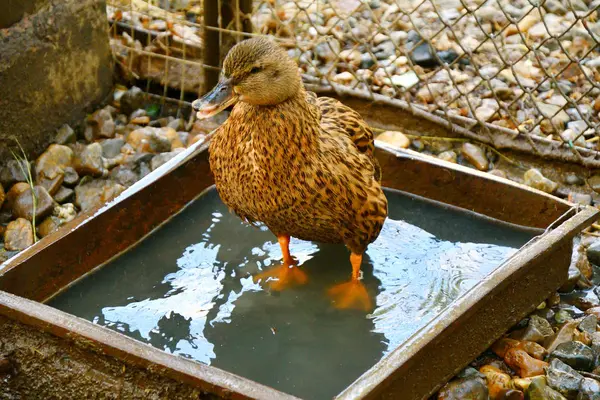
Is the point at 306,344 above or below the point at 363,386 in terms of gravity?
below

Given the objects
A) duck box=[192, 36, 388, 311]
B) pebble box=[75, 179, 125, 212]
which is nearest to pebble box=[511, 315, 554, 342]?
duck box=[192, 36, 388, 311]

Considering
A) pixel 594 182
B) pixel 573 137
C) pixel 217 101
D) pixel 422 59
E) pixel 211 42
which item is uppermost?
pixel 217 101

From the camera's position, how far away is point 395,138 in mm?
5785

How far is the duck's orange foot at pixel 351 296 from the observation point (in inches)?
172

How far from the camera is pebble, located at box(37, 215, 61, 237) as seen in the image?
505 centimetres

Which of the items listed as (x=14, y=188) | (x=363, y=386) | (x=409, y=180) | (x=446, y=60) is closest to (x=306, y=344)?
(x=363, y=386)

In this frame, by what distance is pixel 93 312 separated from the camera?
169 inches

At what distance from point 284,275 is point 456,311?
3.93 feet

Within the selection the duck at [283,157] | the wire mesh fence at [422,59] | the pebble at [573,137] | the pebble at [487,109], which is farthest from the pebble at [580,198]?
the duck at [283,157]

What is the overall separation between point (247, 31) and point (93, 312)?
7.58 ft

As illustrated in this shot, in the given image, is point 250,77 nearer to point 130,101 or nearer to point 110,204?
point 110,204

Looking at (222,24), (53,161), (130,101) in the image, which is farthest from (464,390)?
(130,101)

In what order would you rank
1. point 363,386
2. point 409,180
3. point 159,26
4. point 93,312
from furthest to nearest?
1. point 159,26
2. point 409,180
3. point 93,312
4. point 363,386

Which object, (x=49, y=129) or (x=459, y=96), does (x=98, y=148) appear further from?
(x=459, y=96)
